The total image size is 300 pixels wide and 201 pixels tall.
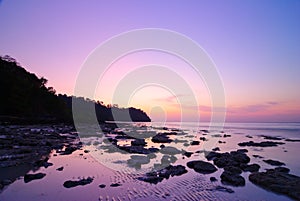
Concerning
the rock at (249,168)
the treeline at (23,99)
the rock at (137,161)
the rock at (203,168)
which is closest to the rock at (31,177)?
the rock at (137,161)

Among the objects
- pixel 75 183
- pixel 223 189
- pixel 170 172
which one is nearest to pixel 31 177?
pixel 75 183

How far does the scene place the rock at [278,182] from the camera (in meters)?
13.4

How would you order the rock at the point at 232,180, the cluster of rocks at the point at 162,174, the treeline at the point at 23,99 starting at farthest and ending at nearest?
1. the treeline at the point at 23,99
2. the rock at the point at 232,180
3. the cluster of rocks at the point at 162,174

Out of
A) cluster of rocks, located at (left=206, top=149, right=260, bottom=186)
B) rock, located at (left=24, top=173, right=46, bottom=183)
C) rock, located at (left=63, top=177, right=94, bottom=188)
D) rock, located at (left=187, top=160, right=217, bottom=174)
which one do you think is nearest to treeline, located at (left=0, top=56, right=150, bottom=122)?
rock, located at (left=24, top=173, right=46, bottom=183)

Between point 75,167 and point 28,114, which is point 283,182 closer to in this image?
point 75,167

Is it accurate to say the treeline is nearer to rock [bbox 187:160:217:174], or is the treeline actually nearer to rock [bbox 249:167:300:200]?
rock [bbox 187:160:217:174]

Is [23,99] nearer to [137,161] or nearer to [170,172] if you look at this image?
[137,161]

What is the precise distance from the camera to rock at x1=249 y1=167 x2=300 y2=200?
13394mm

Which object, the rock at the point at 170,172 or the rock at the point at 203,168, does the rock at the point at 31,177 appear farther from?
the rock at the point at 203,168

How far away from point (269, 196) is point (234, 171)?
4.84 meters

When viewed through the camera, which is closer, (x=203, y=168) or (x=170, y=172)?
(x=170, y=172)

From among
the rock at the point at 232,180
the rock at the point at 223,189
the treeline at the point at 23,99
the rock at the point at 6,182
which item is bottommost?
the rock at the point at 223,189

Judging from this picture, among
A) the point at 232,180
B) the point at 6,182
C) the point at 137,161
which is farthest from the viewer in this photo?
the point at 137,161

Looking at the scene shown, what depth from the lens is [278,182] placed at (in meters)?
14.8
